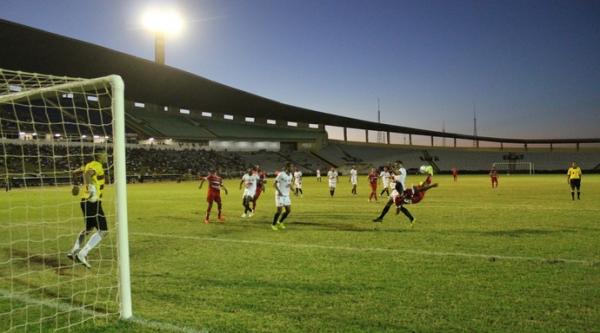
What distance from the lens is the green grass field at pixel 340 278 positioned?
486 centimetres

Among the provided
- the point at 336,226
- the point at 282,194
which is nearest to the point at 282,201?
the point at 282,194

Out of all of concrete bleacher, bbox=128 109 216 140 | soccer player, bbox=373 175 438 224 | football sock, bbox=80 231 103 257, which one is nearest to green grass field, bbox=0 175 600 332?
football sock, bbox=80 231 103 257

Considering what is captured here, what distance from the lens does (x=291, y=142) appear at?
266 feet

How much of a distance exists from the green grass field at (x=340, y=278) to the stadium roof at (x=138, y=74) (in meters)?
29.2

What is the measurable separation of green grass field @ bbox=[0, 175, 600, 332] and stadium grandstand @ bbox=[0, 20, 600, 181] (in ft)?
64.9

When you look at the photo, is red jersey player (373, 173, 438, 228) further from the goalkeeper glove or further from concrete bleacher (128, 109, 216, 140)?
concrete bleacher (128, 109, 216, 140)

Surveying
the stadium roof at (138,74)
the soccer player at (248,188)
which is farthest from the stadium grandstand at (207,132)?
the soccer player at (248,188)

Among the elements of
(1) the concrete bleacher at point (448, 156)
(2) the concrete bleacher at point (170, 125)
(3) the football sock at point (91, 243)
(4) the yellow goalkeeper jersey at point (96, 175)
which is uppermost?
(2) the concrete bleacher at point (170, 125)

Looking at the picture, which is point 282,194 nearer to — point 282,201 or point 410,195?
point 282,201

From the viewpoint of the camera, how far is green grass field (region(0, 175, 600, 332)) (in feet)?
15.9

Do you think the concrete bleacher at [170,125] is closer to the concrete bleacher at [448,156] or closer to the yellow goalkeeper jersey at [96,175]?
the concrete bleacher at [448,156]

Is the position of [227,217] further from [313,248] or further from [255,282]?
[255,282]

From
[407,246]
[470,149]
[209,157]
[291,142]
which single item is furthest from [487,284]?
[470,149]

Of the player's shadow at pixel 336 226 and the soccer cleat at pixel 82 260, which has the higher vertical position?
the soccer cleat at pixel 82 260
